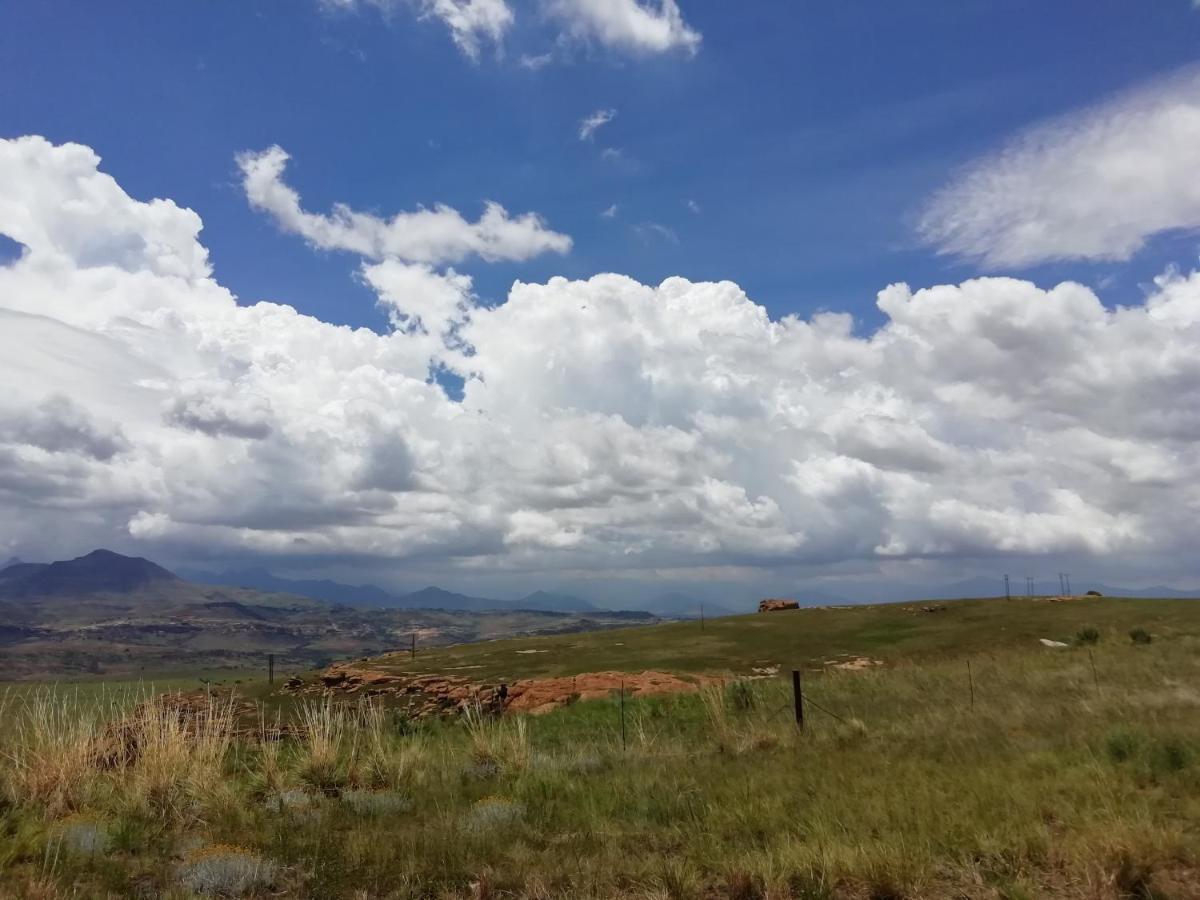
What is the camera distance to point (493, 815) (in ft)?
36.4

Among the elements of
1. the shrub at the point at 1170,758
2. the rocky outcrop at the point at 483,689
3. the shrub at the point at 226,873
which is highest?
the shrub at the point at 1170,758

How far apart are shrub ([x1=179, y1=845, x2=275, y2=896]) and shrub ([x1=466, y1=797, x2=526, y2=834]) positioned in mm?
2679

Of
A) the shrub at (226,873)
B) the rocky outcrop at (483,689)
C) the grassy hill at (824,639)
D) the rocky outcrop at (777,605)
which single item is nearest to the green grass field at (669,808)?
the shrub at (226,873)

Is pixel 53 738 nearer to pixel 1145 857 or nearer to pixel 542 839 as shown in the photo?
pixel 542 839

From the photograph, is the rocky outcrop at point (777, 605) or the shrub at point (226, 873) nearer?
the shrub at point (226, 873)

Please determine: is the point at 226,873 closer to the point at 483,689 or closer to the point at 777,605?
the point at 483,689

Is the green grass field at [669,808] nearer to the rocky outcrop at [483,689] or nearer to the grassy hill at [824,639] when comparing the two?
the rocky outcrop at [483,689]

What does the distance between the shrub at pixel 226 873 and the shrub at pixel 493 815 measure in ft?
8.79

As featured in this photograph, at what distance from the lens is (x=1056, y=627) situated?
50.1m

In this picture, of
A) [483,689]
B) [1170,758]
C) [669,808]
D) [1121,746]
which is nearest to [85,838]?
[669,808]

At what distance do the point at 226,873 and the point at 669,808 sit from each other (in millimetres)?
5744

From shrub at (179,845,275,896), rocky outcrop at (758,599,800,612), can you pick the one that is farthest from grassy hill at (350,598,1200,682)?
shrub at (179,845,275,896)

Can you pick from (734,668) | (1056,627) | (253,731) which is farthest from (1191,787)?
(1056,627)

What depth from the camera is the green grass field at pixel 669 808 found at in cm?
825
